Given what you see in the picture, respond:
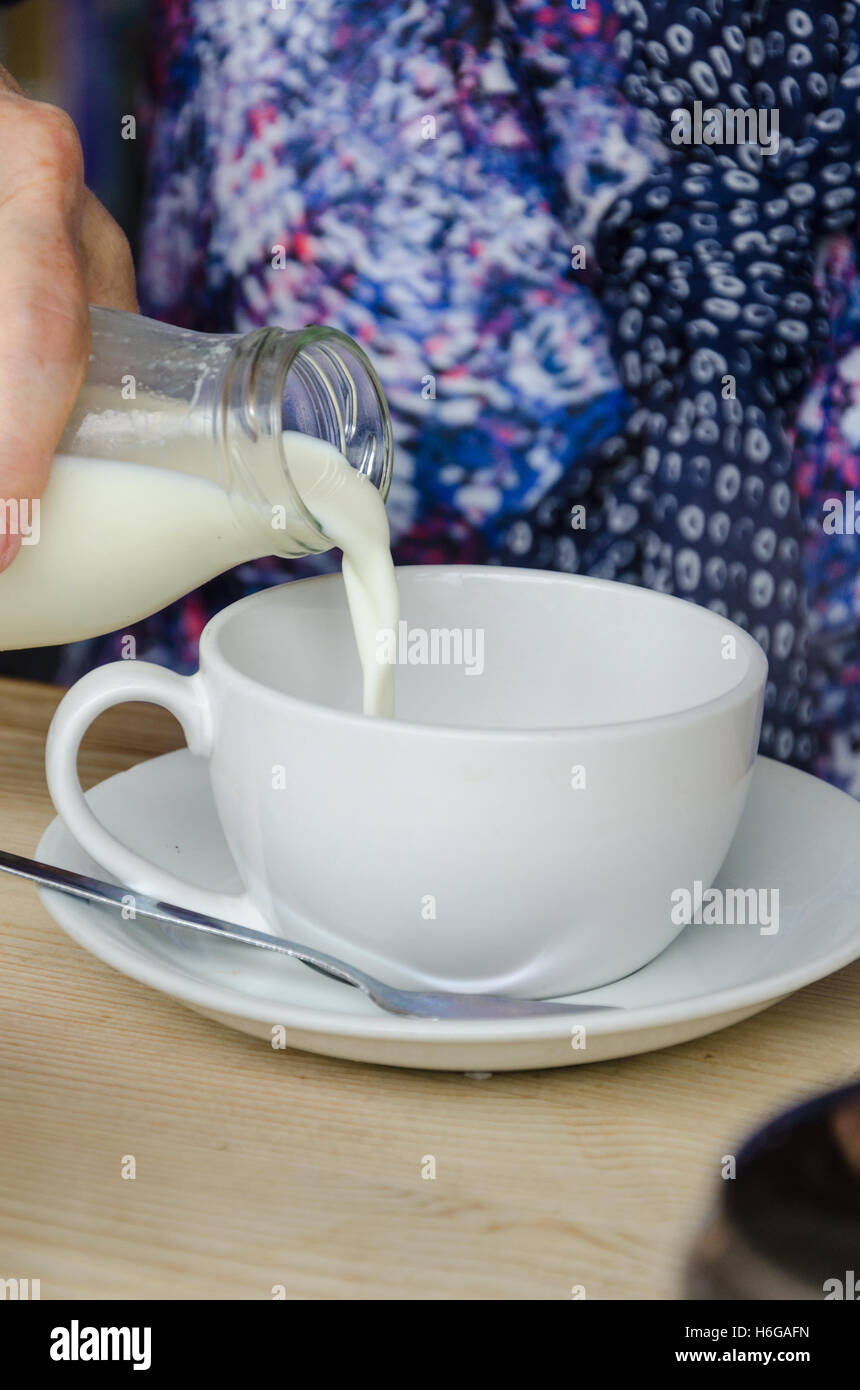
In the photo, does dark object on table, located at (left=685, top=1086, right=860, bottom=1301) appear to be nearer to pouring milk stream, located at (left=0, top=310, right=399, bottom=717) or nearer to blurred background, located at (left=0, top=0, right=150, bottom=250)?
pouring milk stream, located at (left=0, top=310, right=399, bottom=717)

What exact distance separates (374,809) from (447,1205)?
121 millimetres

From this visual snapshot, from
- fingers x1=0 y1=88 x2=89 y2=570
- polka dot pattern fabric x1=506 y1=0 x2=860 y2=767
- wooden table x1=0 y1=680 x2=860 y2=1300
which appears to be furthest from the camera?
polka dot pattern fabric x1=506 y1=0 x2=860 y2=767

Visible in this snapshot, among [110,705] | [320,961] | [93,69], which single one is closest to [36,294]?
[110,705]

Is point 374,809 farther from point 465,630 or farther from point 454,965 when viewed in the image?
point 465,630

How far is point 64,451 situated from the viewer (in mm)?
522

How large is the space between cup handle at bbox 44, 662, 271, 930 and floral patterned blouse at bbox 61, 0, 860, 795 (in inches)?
11.4

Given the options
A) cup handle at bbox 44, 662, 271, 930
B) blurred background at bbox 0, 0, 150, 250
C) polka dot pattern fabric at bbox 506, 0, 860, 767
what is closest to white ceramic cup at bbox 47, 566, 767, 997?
cup handle at bbox 44, 662, 271, 930

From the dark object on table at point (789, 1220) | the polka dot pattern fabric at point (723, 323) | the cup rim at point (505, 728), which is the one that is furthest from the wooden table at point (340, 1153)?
the polka dot pattern fabric at point (723, 323)

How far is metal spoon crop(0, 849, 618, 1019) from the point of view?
1.48 feet

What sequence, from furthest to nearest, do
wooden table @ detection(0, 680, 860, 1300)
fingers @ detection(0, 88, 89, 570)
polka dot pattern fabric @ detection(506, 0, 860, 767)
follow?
polka dot pattern fabric @ detection(506, 0, 860, 767) < fingers @ detection(0, 88, 89, 570) < wooden table @ detection(0, 680, 860, 1300)

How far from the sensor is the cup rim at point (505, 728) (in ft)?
1.42

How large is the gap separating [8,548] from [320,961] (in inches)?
7.3

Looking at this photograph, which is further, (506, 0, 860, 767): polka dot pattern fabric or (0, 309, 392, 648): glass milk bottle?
(506, 0, 860, 767): polka dot pattern fabric

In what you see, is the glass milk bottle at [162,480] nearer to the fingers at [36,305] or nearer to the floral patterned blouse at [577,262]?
the fingers at [36,305]
